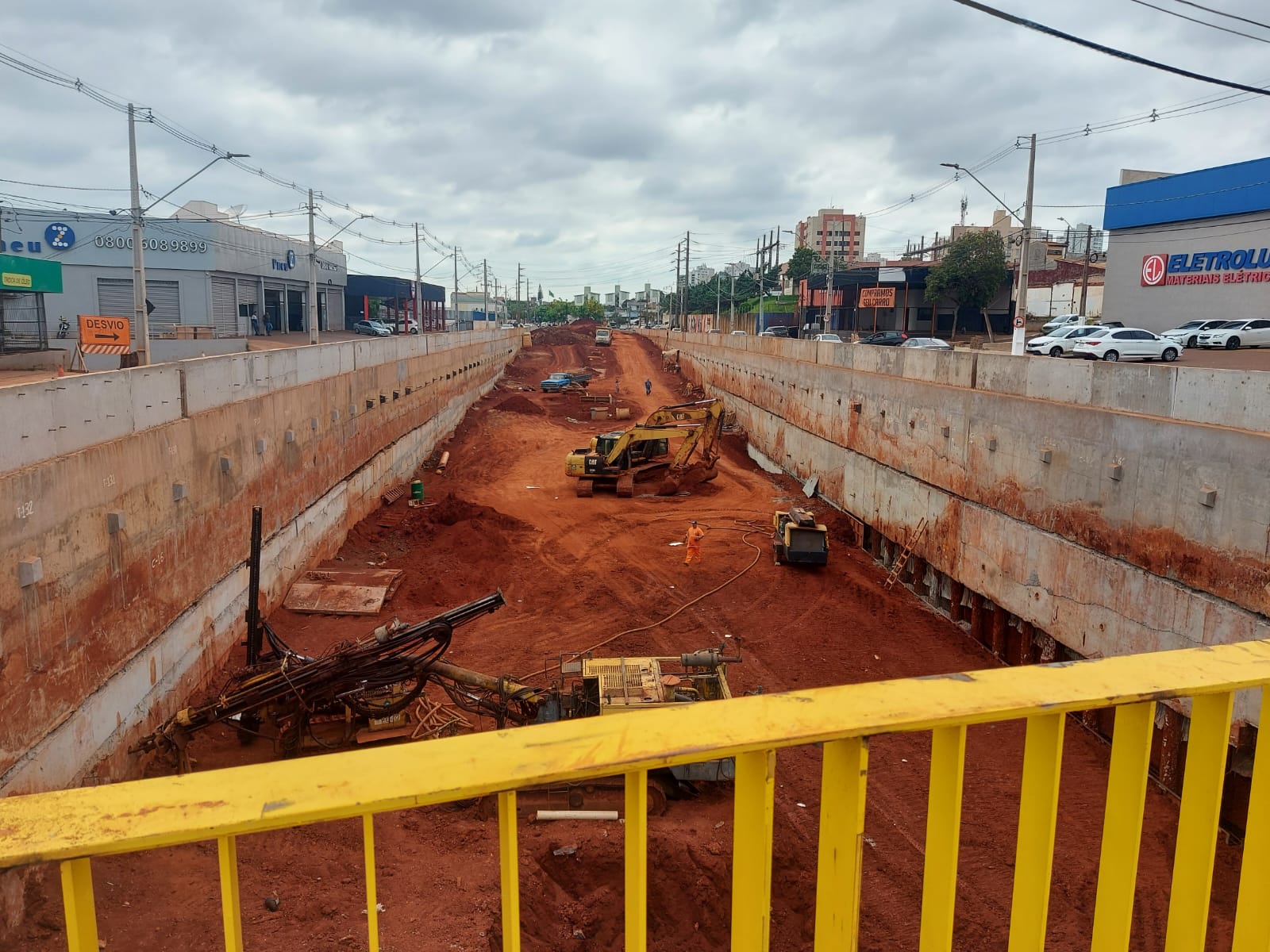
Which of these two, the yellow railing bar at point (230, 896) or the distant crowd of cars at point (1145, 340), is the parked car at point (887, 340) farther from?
the yellow railing bar at point (230, 896)

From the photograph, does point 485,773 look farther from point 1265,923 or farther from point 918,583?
point 918,583

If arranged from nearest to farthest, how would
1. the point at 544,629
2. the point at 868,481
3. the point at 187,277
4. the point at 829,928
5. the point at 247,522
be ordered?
the point at 829,928 < the point at 247,522 < the point at 544,629 < the point at 868,481 < the point at 187,277

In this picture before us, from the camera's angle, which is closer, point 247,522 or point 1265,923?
point 1265,923

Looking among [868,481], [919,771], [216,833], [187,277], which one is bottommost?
[919,771]

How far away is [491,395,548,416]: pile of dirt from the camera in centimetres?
5003

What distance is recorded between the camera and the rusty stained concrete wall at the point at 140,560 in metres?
8.75

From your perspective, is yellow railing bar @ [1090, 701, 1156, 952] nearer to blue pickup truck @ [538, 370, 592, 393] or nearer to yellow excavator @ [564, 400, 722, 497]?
yellow excavator @ [564, 400, 722, 497]

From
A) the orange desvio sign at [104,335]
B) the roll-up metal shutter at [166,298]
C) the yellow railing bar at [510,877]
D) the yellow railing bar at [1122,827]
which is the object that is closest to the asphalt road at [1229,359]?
the yellow railing bar at [1122,827]

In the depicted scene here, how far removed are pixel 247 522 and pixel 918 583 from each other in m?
14.6

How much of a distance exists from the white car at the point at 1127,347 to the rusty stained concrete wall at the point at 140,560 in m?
24.5

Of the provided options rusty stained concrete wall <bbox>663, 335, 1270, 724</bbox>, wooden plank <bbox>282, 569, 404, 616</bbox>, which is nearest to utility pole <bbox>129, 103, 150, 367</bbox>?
wooden plank <bbox>282, 569, 404, 616</bbox>

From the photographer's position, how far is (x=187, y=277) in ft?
177

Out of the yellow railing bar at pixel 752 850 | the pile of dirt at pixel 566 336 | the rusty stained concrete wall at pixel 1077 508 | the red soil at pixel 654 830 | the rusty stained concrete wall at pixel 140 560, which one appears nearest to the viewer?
the yellow railing bar at pixel 752 850

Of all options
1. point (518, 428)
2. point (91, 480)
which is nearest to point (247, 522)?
point (91, 480)
